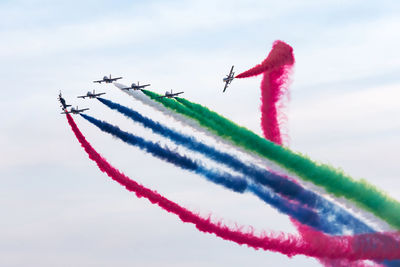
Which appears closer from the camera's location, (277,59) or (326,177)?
(326,177)

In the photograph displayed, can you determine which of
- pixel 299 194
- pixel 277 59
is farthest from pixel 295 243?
pixel 277 59

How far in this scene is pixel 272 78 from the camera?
9081 centimetres

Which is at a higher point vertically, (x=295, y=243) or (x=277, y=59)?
(x=277, y=59)

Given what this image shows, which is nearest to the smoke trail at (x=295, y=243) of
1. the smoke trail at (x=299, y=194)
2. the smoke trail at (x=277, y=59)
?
the smoke trail at (x=299, y=194)

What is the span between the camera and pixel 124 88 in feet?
322

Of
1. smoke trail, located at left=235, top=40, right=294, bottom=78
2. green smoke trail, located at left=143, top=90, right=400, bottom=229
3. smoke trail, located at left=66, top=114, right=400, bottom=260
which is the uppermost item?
smoke trail, located at left=235, top=40, right=294, bottom=78

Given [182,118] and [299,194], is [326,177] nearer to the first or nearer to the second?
[299,194]

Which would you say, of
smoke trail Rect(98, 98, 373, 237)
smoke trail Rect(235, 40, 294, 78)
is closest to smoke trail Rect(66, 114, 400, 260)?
smoke trail Rect(98, 98, 373, 237)

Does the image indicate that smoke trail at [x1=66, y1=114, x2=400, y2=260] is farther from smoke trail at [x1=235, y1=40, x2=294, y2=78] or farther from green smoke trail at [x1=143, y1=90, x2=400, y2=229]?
smoke trail at [x1=235, y1=40, x2=294, y2=78]

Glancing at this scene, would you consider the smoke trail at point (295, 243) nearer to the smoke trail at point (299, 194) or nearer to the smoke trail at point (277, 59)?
the smoke trail at point (299, 194)

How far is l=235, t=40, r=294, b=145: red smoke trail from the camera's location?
89500mm

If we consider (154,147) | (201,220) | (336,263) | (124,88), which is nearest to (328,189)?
(336,263)

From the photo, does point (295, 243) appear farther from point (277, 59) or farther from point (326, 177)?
point (277, 59)

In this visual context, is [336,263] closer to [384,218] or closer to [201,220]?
[384,218]
